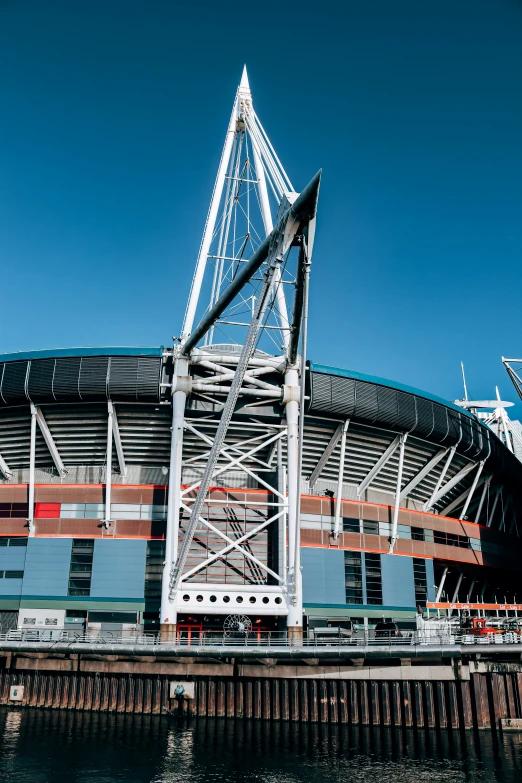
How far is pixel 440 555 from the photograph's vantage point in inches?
2132

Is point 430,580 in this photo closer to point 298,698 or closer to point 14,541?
point 298,698

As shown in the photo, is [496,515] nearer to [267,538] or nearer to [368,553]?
[368,553]

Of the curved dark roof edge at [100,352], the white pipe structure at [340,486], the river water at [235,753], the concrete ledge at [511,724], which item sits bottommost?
the river water at [235,753]

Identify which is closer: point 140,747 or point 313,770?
point 313,770

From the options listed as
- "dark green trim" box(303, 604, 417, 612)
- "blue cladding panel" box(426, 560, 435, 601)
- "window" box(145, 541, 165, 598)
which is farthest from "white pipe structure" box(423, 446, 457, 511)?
"window" box(145, 541, 165, 598)

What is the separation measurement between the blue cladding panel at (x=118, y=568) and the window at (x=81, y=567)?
1.95ft

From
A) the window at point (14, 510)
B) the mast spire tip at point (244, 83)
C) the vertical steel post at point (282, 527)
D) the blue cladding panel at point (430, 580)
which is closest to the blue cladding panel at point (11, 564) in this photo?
the window at point (14, 510)

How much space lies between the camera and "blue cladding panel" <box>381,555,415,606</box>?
162 feet

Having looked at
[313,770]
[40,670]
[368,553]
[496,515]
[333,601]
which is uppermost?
[496,515]

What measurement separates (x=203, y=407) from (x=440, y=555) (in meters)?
24.4

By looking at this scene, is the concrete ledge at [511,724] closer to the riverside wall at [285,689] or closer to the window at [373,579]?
the riverside wall at [285,689]

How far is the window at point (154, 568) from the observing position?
45.7 metres

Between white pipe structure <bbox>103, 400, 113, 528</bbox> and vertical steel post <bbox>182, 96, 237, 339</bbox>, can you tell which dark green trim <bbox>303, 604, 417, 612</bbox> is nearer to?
white pipe structure <bbox>103, 400, 113, 528</bbox>

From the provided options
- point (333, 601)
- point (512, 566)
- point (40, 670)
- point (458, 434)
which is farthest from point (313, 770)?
point (512, 566)
